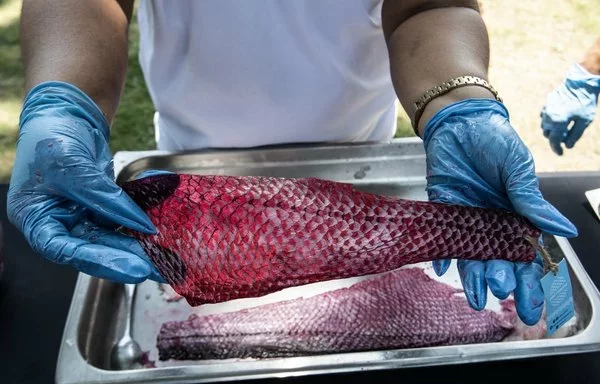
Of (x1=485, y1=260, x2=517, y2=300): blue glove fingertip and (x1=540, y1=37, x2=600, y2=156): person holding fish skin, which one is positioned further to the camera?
Result: (x1=540, y1=37, x2=600, y2=156): person holding fish skin

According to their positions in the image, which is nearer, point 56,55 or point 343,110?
point 56,55

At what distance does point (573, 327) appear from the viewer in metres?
1.92

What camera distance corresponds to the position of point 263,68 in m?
2.00

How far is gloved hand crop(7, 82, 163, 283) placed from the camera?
1.34 m

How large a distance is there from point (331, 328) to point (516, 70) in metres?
3.96

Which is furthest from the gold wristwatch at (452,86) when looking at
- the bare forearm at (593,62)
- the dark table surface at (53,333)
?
the bare forearm at (593,62)

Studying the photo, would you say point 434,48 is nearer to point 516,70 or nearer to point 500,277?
point 500,277

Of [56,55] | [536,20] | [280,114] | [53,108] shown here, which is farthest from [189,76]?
[536,20]

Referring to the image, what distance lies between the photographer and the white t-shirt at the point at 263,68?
1.91m

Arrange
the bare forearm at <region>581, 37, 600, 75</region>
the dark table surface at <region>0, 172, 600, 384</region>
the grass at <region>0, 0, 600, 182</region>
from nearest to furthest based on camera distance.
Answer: the dark table surface at <region>0, 172, 600, 384</region> → the bare forearm at <region>581, 37, 600, 75</region> → the grass at <region>0, 0, 600, 182</region>

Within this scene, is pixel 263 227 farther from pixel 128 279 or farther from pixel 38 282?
pixel 38 282

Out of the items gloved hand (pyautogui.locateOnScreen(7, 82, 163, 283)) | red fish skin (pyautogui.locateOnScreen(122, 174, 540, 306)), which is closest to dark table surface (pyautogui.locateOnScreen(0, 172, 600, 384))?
red fish skin (pyautogui.locateOnScreen(122, 174, 540, 306))

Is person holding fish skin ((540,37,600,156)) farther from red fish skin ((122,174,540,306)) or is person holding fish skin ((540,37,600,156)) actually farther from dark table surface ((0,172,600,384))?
red fish skin ((122,174,540,306))

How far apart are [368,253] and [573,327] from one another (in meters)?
0.91
